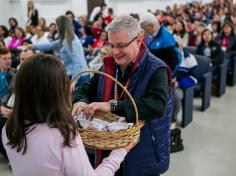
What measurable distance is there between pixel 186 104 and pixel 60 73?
362cm

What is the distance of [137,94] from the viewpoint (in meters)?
1.57

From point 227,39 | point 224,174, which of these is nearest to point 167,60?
point 224,174

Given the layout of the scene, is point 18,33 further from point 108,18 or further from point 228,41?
point 228,41

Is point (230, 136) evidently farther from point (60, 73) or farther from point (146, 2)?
point (146, 2)

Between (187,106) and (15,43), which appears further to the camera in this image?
(15,43)

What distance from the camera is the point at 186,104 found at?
4.61 m

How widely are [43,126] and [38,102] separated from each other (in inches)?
3.2

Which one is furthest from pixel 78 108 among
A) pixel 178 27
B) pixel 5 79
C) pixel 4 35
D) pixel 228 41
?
pixel 178 27

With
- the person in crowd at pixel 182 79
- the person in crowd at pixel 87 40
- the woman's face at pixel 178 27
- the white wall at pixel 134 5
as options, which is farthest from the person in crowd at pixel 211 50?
the white wall at pixel 134 5

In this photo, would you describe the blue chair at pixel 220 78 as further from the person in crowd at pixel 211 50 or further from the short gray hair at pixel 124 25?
the short gray hair at pixel 124 25

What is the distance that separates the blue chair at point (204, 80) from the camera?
16.9 ft

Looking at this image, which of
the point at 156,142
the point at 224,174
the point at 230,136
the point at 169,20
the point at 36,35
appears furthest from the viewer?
the point at 169,20

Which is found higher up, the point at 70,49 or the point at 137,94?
the point at 137,94

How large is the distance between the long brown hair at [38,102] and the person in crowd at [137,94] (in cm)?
36
